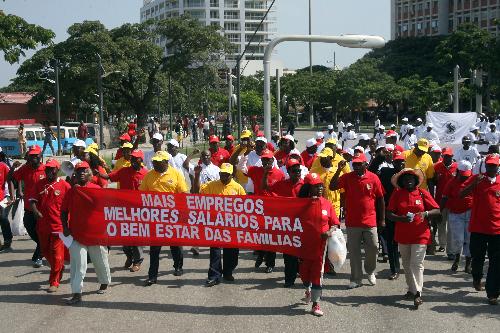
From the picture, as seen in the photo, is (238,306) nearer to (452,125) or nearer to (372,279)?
(372,279)

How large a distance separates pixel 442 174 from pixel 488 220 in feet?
9.10

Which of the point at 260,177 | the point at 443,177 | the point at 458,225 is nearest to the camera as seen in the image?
the point at 458,225

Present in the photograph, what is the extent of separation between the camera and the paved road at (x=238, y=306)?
24.8 feet

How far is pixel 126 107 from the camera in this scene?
56.0m

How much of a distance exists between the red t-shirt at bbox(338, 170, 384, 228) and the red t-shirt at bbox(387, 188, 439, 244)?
571 millimetres

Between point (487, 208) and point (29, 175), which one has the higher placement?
point (29, 175)

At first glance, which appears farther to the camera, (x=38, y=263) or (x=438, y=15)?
(x=438, y=15)

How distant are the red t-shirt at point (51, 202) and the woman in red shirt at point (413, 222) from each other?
4141 millimetres

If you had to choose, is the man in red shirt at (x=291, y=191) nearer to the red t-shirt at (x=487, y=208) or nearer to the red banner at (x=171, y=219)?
the red banner at (x=171, y=219)

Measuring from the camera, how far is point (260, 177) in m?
10.4

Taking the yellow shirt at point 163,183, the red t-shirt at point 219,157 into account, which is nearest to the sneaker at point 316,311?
the yellow shirt at point 163,183

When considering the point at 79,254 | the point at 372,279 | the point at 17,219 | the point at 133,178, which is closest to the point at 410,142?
the point at 372,279

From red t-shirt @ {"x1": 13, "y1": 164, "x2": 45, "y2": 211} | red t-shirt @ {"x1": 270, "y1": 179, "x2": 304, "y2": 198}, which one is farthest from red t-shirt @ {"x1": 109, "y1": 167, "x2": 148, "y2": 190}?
red t-shirt @ {"x1": 270, "y1": 179, "x2": 304, "y2": 198}

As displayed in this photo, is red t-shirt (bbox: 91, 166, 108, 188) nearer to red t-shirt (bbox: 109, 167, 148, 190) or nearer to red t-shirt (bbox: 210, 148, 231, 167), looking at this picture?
red t-shirt (bbox: 109, 167, 148, 190)
